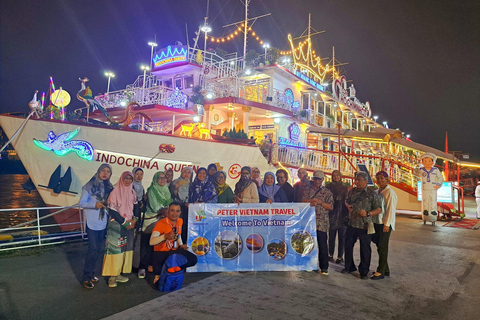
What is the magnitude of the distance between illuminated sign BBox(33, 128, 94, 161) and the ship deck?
2884 mm

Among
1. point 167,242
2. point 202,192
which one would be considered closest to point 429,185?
point 202,192

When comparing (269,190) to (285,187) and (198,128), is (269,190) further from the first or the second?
(198,128)

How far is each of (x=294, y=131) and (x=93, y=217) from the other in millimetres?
13096

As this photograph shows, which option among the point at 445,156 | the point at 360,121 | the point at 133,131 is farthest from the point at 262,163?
the point at 360,121

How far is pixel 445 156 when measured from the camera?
1329 centimetres

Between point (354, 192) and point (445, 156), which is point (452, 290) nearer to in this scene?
point (354, 192)

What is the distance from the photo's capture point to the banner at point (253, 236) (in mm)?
4734

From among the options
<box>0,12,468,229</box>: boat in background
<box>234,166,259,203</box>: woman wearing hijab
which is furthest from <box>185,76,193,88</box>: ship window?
<box>234,166,259,203</box>: woman wearing hijab

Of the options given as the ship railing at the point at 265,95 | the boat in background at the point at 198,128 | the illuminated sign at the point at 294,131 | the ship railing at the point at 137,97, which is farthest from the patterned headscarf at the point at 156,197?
the illuminated sign at the point at 294,131

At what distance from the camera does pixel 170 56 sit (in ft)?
49.0

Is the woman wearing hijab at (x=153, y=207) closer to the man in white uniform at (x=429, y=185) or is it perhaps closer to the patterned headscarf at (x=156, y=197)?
the patterned headscarf at (x=156, y=197)

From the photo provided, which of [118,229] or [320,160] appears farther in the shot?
[320,160]

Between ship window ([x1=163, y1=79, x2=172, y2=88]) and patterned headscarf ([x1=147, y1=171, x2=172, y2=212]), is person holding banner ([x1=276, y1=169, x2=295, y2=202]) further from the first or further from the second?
ship window ([x1=163, y1=79, x2=172, y2=88])

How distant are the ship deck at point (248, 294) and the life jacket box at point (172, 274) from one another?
0.36 feet
